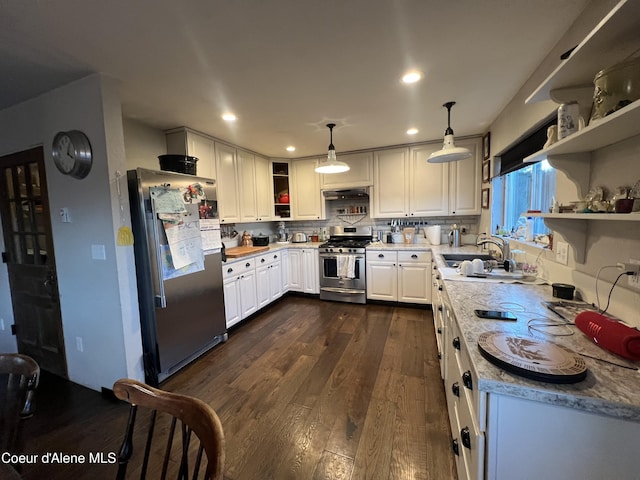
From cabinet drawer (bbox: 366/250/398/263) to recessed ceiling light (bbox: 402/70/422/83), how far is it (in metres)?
2.19

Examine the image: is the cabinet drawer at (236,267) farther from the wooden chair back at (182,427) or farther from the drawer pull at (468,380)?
the drawer pull at (468,380)

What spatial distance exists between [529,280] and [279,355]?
7.07ft

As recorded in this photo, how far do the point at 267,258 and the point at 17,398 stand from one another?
2879 millimetres

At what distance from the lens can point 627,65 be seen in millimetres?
839

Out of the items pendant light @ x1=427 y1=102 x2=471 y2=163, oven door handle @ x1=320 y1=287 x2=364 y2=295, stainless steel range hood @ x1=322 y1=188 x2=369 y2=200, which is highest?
pendant light @ x1=427 y1=102 x2=471 y2=163

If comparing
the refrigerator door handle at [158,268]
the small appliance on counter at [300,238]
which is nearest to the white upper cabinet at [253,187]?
the small appliance on counter at [300,238]

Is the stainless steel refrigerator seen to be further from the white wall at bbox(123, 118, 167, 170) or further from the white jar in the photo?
the white jar

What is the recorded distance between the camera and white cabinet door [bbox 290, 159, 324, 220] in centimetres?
445

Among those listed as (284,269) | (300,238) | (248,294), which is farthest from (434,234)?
(248,294)

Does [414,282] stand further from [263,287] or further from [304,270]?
[263,287]

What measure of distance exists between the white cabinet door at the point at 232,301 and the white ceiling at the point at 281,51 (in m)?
1.78

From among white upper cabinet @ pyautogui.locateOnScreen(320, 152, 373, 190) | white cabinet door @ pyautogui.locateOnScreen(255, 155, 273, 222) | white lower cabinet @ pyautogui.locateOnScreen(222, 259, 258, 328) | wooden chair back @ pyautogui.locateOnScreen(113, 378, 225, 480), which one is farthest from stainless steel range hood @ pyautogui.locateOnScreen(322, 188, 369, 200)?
wooden chair back @ pyautogui.locateOnScreen(113, 378, 225, 480)

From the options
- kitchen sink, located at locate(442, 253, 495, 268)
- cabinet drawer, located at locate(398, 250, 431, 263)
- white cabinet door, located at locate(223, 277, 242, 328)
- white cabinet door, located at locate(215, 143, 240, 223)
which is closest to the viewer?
kitchen sink, located at locate(442, 253, 495, 268)

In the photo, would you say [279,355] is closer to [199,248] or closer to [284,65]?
[199,248]
